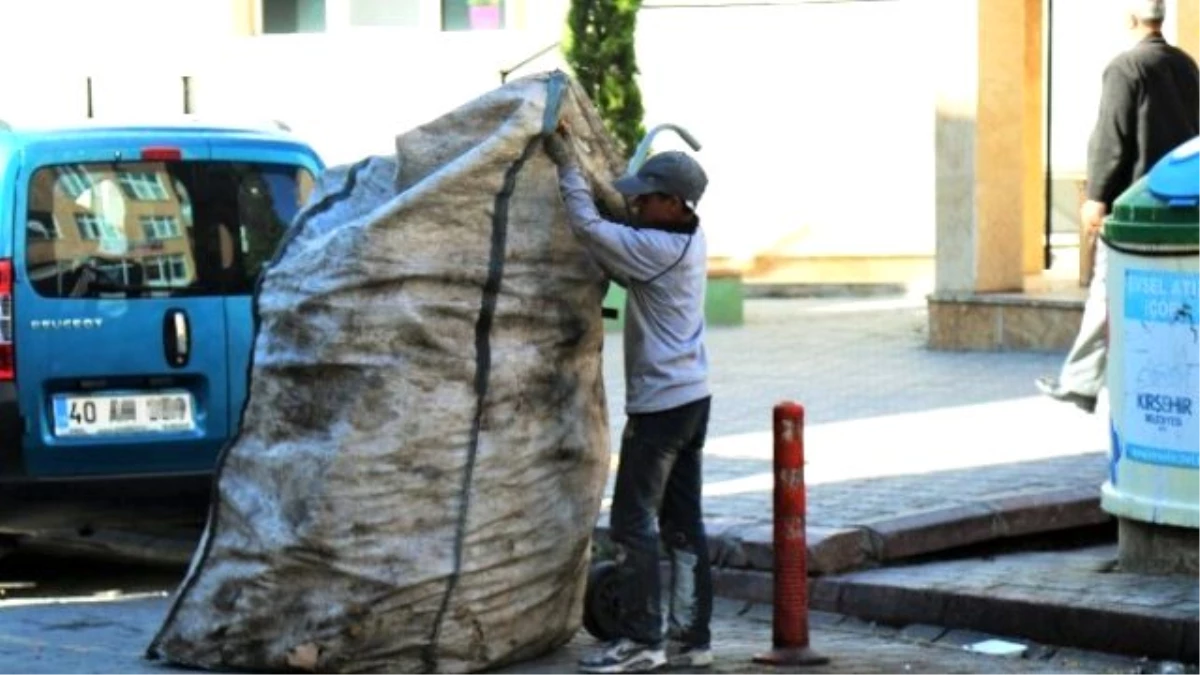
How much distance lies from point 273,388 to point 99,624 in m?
1.85

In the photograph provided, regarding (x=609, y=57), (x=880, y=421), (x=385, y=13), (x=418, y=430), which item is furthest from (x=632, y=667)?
(x=385, y=13)

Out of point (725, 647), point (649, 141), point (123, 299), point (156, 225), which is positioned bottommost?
point (725, 647)

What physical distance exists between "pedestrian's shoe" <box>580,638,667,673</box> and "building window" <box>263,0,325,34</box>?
50.6 ft

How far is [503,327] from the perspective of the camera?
8453mm

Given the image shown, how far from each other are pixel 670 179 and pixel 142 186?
3.05 m

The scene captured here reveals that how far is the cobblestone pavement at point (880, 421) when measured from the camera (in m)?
11.4

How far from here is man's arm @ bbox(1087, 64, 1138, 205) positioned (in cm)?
1267

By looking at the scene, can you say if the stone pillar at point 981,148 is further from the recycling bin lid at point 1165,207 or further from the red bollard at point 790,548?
the red bollard at point 790,548

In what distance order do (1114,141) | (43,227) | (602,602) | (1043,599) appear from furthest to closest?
1. (1114,141)
2. (43,227)
3. (1043,599)
4. (602,602)

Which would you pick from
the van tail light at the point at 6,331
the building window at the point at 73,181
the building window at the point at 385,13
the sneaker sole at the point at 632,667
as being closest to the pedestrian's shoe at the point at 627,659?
the sneaker sole at the point at 632,667

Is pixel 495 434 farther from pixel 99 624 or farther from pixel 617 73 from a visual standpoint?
pixel 617 73

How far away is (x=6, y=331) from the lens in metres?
10.4

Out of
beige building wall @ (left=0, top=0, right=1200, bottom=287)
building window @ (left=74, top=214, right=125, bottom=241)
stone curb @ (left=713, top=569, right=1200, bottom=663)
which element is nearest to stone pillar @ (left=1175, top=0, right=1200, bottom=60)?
beige building wall @ (left=0, top=0, right=1200, bottom=287)

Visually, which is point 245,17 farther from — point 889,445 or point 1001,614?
point 1001,614
